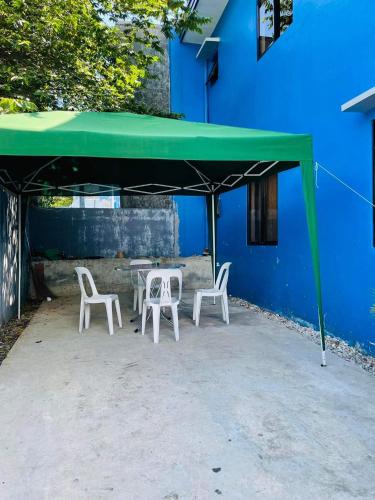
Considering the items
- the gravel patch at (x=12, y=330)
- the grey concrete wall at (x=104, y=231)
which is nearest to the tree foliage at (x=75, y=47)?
the gravel patch at (x=12, y=330)

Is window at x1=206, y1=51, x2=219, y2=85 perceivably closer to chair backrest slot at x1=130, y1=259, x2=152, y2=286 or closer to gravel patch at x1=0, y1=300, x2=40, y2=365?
chair backrest slot at x1=130, y1=259, x2=152, y2=286

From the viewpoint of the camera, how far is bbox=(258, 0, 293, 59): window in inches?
220

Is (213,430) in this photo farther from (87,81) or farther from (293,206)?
(87,81)

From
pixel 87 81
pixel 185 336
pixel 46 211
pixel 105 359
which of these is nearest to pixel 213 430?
pixel 105 359

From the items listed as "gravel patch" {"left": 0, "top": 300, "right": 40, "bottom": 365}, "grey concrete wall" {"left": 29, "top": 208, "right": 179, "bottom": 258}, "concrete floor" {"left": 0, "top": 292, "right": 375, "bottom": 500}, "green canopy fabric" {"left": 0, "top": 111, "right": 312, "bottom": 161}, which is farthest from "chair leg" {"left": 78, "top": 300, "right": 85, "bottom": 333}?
"grey concrete wall" {"left": 29, "top": 208, "right": 179, "bottom": 258}

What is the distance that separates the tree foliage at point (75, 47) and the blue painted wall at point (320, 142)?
152 centimetres

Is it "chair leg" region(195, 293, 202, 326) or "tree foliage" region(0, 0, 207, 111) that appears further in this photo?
"tree foliage" region(0, 0, 207, 111)

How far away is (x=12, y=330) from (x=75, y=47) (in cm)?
447

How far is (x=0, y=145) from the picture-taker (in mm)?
3023

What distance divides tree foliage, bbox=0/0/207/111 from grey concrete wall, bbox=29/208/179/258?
3.36 metres

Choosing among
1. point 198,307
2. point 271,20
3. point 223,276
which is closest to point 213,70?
point 271,20

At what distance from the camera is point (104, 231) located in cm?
972

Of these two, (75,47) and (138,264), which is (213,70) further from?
(138,264)

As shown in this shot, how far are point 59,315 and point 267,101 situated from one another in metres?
4.86
